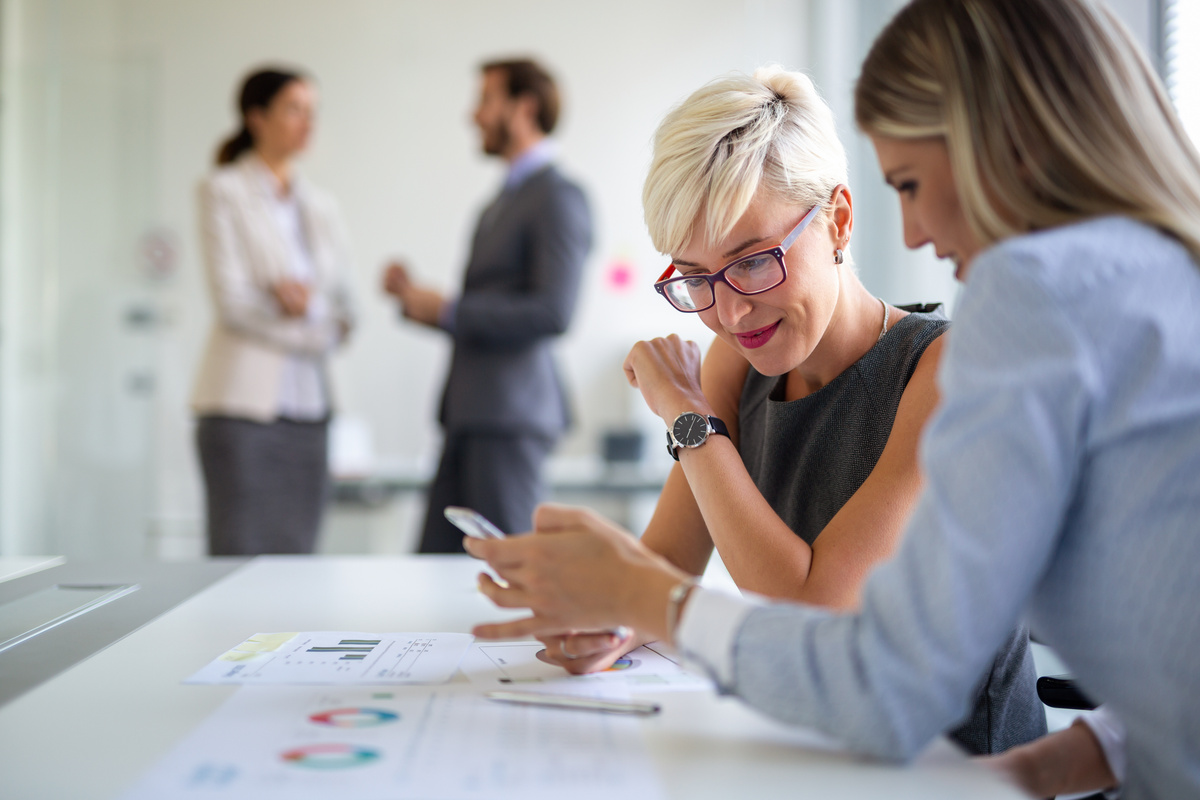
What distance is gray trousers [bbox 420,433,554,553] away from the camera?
87.1 inches

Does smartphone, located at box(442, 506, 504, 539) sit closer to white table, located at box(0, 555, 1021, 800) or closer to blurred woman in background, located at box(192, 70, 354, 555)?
white table, located at box(0, 555, 1021, 800)

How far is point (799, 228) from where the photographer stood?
3.53 feet

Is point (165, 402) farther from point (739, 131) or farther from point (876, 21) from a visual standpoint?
point (739, 131)

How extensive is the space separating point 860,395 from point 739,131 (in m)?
0.36

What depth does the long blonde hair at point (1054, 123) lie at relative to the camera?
0.65 m

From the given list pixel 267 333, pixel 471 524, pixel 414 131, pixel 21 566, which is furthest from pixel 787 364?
pixel 414 131

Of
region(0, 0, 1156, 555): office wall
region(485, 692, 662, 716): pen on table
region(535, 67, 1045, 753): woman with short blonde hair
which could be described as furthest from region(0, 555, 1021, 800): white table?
region(0, 0, 1156, 555): office wall

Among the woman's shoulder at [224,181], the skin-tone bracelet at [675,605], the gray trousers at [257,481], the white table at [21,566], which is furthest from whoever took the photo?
the woman's shoulder at [224,181]

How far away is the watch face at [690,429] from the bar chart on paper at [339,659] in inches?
13.0

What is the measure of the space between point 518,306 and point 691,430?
123 cm

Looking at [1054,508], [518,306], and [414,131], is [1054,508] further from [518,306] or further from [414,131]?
[414,131]

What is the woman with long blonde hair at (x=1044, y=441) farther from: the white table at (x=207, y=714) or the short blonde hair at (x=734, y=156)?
the short blonde hair at (x=734, y=156)

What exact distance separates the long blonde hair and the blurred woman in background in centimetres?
210

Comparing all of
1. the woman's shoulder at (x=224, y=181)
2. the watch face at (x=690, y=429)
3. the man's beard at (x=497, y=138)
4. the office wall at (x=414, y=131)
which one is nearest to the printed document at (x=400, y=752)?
the watch face at (x=690, y=429)
